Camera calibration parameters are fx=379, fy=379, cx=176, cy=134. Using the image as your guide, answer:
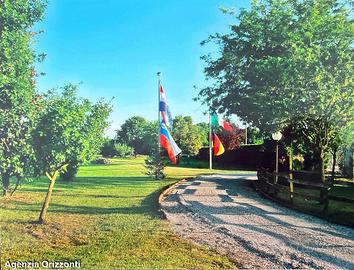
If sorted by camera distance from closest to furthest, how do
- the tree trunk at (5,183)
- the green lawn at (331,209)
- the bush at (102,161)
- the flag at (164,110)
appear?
the tree trunk at (5,183) < the bush at (102,161) < the flag at (164,110) < the green lawn at (331,209)

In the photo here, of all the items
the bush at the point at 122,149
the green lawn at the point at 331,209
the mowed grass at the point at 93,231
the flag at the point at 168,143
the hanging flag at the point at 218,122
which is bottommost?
the green lawn at the point at 331,209

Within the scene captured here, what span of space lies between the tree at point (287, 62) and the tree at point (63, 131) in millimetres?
4634

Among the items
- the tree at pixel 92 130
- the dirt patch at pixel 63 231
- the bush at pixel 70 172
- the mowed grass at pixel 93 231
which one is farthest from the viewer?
the bush at pixel 70 172

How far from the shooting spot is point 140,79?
782cm

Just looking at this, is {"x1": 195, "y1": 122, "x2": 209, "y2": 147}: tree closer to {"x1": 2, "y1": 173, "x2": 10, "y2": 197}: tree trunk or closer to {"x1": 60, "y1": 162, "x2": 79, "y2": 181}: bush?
{"x1": 60, "y1": 162, "x2": 79, "y2": 181}: bush

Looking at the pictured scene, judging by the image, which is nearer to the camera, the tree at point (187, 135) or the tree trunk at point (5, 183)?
the tree trunk at point (5, 183)

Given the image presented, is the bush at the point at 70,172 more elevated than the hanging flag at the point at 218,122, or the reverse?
the hanging flag at the point at 218,122

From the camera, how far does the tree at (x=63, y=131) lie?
7121mm

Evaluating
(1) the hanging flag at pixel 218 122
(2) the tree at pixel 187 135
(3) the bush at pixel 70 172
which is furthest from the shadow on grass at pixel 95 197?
(1) the hanging flag at pixel 218 122

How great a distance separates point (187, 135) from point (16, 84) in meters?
7.71

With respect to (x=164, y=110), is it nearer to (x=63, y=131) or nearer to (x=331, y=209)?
(x=63, y=131)

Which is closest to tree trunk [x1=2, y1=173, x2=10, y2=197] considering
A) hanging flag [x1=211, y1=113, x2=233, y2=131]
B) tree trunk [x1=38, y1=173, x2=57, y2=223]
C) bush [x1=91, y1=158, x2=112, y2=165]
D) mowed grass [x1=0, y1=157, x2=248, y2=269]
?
mowed grass [x1=0, y1=157, x2=248, y2=269]

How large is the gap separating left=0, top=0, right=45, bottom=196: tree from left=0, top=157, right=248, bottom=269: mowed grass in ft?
2.50

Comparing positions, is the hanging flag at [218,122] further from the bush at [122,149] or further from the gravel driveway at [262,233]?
Result: the bush at [122,149]
